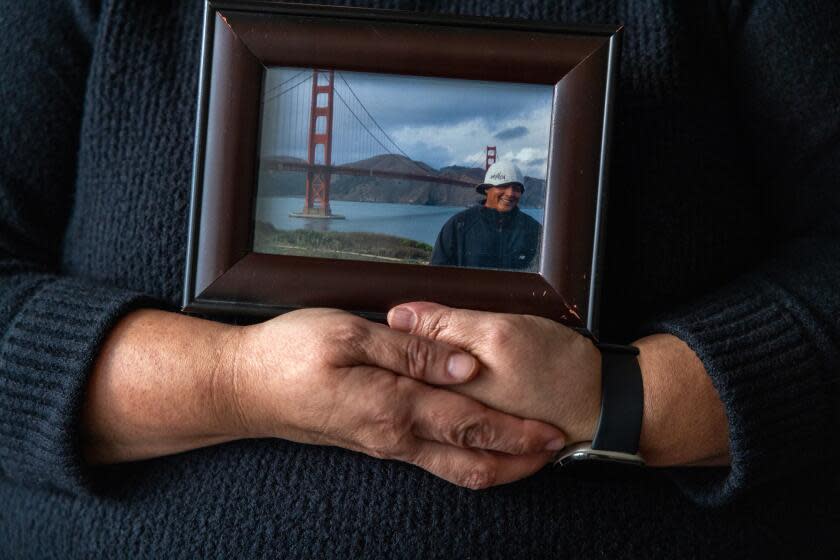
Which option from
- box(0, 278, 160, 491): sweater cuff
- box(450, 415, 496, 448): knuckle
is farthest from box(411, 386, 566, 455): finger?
box(0, 278, 160, 491): sweater cuff

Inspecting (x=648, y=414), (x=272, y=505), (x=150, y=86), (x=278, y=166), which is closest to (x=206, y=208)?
(x=278, y=166)

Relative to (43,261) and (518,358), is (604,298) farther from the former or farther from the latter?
(43,261)

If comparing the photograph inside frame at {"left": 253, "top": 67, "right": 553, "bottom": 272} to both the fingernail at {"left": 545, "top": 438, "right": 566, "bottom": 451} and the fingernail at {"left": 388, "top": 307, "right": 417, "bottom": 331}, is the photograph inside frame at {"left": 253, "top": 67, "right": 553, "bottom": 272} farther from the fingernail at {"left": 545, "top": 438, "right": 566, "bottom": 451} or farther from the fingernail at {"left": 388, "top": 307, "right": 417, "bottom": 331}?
the fingernail at {"left": 545, "top": 438, "right": 566, "bottom": 451}

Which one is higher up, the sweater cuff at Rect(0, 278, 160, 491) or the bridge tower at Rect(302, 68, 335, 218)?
the bridge tower at Rect(302, 68, 335, 218)

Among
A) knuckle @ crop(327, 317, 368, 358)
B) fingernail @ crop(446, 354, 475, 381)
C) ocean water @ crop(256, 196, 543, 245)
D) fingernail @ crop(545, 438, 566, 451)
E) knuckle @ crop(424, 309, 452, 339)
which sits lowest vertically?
fingernail @ crop(545, 438, 566, 451)

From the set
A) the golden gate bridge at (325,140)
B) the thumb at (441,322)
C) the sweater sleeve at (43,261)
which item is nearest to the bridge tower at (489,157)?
the golden gate bridge at (325,140)
